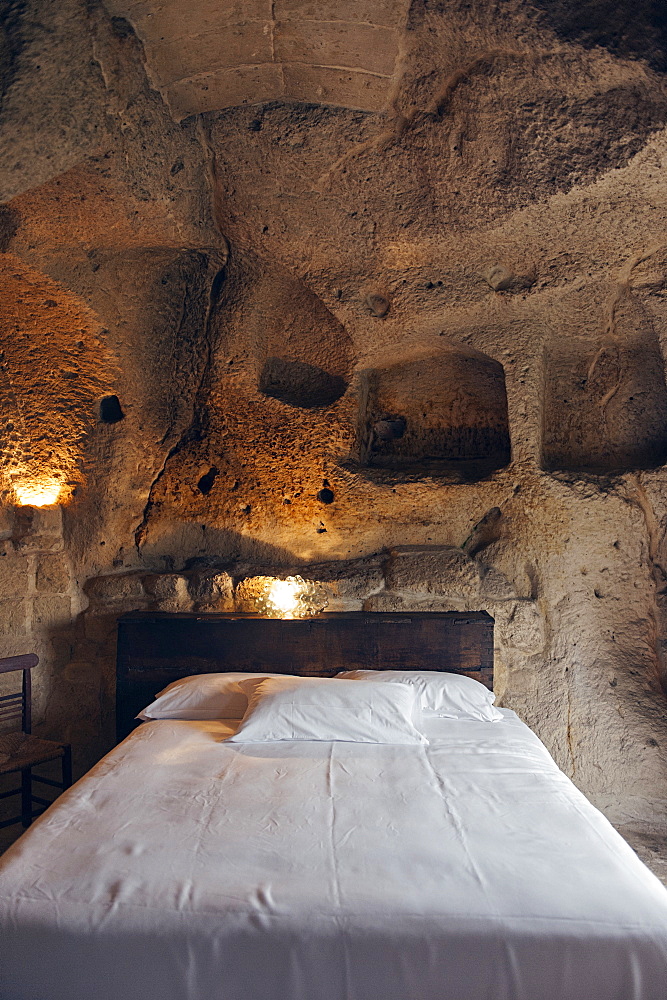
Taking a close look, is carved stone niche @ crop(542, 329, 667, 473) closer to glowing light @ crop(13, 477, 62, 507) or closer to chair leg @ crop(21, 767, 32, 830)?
glowing light @ crop(13, 477, 62, 507)

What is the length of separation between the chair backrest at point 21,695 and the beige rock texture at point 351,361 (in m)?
0.28

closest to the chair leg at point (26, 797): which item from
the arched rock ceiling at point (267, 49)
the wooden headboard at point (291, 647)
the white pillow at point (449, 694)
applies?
the wooden headboard at point (291, 647)

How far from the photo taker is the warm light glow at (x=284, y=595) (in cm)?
399

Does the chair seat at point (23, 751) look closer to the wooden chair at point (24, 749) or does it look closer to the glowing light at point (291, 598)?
the wooden chair at point (24, 749)

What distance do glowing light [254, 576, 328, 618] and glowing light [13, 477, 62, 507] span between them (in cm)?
136

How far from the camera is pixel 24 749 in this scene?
3.51 m

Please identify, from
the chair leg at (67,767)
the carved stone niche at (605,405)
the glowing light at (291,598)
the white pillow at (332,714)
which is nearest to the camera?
the white pillow at (332,714)

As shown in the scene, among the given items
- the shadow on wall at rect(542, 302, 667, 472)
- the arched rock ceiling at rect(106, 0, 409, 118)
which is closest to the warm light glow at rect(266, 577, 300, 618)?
the shadow on wall at rect(542, 302, 667, 472)

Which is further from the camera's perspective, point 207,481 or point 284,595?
point 207,481

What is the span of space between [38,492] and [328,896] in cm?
313

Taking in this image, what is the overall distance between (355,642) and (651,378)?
2269 mm

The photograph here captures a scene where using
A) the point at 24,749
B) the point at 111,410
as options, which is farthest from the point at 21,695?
the point at 111,410

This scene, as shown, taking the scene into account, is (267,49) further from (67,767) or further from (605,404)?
(67,767)

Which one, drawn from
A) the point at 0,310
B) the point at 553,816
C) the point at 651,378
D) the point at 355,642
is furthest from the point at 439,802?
the point at 0,310
